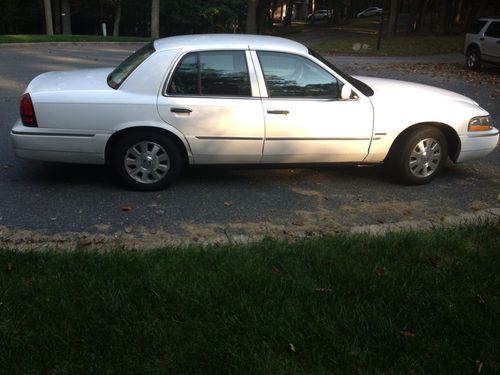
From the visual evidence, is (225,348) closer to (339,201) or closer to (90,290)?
(90,290)

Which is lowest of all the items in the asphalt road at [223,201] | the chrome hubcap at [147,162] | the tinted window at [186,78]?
the asphalt road at [223,201]

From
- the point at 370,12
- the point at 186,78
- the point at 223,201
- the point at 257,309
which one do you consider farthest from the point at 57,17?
the point at 370,12

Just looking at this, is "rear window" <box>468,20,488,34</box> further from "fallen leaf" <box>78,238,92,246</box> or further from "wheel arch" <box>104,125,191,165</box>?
"fallen leaf" <box>78,238,92,246</box>

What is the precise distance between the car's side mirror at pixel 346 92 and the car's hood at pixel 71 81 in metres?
2.42

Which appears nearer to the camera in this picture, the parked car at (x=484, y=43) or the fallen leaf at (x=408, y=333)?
the fallen leaf at (x=408, y=333)

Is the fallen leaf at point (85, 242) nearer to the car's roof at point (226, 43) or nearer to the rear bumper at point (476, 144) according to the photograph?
the car's roof at point (226, 43)

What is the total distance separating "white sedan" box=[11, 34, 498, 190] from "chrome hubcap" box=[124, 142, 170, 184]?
0.03 feet

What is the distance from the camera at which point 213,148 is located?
570 centimetres

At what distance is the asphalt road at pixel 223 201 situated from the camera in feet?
16.0

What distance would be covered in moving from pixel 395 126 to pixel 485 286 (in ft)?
8.56

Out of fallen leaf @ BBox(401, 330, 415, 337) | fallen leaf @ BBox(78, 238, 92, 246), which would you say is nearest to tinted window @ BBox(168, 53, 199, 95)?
fallen leaf @ BBox(78, 238, 92, 246)

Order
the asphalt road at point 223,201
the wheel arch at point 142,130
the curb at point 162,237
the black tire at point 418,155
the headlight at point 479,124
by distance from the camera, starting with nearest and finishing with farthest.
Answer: the curb at point 162,237, the asphalt road at point 223,201, the wheel arch at point 142,130, the black tire at point 418,155, the headlight at point 479,124

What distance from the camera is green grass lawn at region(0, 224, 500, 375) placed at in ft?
9.50

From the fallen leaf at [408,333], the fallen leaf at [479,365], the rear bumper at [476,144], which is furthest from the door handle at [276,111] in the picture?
the fallen leaf at [479,365]
